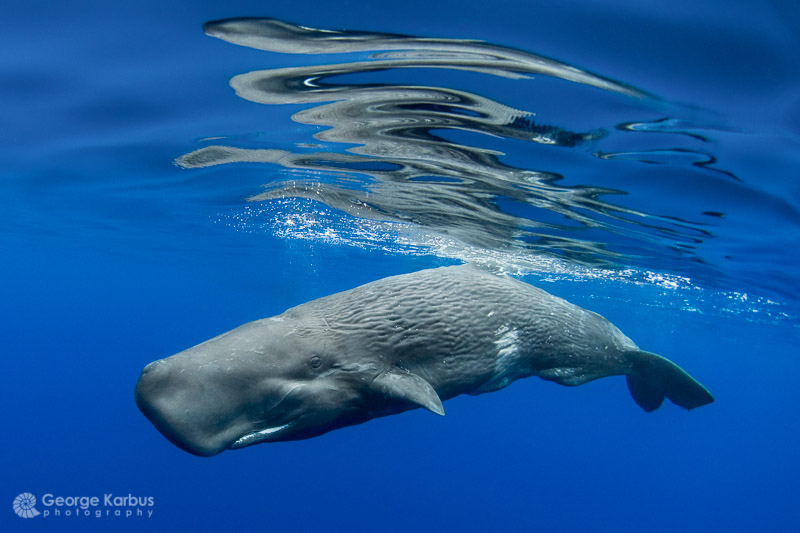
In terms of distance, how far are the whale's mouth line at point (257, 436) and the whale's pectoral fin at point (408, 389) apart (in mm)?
783

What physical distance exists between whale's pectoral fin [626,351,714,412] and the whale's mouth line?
5134 millimetres

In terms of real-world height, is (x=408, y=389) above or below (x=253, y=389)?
below

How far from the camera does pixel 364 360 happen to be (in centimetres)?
434

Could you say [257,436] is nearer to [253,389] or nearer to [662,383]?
[253,389]

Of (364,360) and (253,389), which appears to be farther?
(364,360)

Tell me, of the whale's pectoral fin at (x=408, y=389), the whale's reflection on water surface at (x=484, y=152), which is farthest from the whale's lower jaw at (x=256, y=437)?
the whale's reflection on water surface at (x=484, y=152)

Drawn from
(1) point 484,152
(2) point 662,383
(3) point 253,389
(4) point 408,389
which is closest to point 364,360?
(4) point 408,389

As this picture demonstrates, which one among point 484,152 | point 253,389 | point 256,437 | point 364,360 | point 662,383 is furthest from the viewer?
point 484,152

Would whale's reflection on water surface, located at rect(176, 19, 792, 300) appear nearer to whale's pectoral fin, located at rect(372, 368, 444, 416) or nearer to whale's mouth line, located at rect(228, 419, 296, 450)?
whale's pectoral fin, located at rect(372, 368, 444, 416)

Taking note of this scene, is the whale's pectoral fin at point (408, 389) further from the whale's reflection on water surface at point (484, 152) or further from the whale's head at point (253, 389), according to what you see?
the whale's reflection on water surface at point (484, 152)

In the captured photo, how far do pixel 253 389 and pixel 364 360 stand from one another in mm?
1019

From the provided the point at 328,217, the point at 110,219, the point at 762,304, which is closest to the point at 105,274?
the point at 110,219

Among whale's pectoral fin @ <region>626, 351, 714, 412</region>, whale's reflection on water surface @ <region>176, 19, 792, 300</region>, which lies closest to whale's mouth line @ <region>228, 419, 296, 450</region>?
whale's reflection on water surface @ <region>176, 19, 792, 300</region>

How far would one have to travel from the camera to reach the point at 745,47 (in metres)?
5.47
